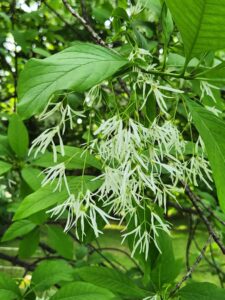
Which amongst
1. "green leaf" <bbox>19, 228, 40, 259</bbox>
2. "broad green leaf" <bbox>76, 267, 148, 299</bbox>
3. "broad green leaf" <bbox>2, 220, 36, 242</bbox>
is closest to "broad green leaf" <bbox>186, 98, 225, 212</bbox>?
"broad green leaf" <bbox>76, 267, 148, 299</bbox>

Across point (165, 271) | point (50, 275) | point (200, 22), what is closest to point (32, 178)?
point (50, 275)

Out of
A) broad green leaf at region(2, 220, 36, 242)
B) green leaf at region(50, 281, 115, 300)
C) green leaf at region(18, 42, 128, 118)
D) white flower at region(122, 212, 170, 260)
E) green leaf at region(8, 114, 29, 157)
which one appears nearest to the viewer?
green leaf at region(18, 42, 128, 118)

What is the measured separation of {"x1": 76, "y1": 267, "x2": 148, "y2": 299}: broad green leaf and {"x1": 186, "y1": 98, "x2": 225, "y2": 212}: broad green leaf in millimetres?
435

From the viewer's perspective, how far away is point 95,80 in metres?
0.59

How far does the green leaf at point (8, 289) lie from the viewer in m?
0.99

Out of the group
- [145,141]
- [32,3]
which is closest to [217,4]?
[145,141]

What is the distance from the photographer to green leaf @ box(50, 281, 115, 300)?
903 mm

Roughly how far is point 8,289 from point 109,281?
0.22 meters

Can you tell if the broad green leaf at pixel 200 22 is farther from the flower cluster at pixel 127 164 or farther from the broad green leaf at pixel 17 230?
the broad green leaf at pixel 17 230

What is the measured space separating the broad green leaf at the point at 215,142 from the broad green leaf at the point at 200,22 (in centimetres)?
10

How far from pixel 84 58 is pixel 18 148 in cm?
60

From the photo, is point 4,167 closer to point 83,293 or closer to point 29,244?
point 83,293

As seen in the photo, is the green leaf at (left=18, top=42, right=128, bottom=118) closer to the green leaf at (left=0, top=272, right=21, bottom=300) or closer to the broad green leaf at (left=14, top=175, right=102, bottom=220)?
the broad green leaf at (left=14, top=175, right=102, bottom=220)

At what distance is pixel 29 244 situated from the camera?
1.48 meters
